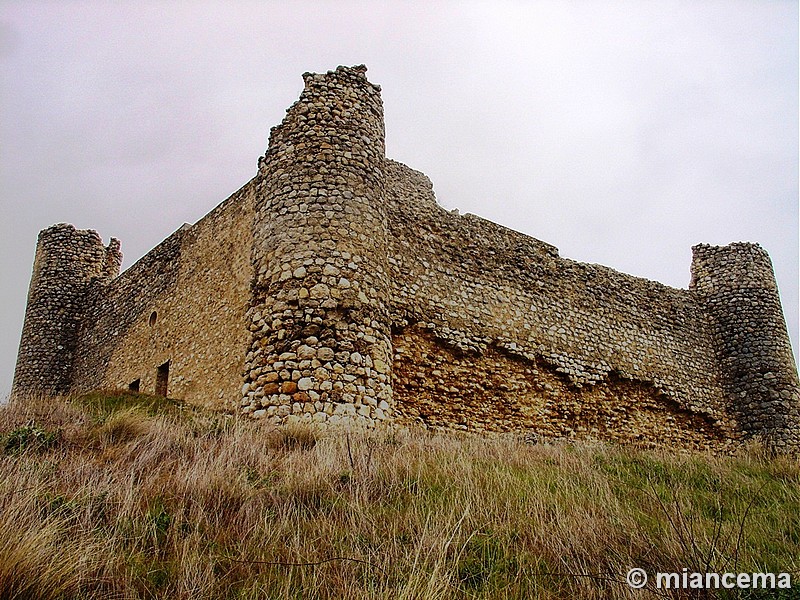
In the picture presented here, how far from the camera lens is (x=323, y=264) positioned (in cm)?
952

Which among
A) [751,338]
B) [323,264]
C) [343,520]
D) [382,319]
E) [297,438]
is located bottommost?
[343,520]

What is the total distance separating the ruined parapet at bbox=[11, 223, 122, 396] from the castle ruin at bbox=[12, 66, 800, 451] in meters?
Answer: 0.05

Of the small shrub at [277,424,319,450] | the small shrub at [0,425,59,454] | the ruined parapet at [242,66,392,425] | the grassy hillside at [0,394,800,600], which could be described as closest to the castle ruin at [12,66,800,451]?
the ruined parapet at [242,66,392,425]

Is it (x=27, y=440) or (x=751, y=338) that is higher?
(x=751, y=338)

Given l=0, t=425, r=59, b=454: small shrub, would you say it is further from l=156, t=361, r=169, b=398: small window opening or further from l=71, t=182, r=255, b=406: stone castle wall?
l=156, t=361, r=169, b=398: small window opening

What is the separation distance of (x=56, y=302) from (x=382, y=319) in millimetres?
12295

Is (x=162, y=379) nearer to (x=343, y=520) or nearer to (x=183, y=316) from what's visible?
(x=183, y=316)

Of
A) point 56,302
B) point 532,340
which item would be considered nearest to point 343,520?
point 532,340

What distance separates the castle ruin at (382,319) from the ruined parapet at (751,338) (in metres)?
0.04

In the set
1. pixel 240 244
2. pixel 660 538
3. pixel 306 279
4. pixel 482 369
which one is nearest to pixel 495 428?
pixel 482 369

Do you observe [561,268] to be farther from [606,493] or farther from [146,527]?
[146,527]

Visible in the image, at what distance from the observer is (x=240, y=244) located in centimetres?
1209

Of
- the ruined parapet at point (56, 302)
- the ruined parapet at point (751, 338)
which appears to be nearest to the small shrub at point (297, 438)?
the ruined parapet at point (751, 338)

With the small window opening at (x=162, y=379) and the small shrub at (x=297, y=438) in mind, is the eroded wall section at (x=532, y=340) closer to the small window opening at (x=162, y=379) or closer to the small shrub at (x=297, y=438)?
the small shrub at (x=297, y=438)
